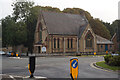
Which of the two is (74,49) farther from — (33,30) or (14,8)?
(14,8)

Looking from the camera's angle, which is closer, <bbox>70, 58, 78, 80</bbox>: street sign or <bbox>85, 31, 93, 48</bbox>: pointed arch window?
<bbox>70, 58, 78, 80</bbox>: street sign

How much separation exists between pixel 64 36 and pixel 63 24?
5112 mm

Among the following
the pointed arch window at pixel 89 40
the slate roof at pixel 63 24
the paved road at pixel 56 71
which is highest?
the slate roof at pixel 63 24

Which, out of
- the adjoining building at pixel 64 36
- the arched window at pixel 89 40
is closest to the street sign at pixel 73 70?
the adjoining building at pixel 64 36

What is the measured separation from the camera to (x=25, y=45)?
55.8 meters

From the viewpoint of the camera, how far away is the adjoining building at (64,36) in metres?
45.4

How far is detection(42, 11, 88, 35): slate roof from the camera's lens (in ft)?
153

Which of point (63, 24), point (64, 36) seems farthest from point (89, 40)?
point (63, 24)

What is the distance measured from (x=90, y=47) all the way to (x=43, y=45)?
15306 mm

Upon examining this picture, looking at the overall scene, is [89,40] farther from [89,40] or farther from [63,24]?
[63,24]

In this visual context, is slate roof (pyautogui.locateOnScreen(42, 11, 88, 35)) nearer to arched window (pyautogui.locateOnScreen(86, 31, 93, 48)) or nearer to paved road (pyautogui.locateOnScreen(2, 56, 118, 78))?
arched window (pyautogui.locateOnScreen(86, 31, 93, 48))

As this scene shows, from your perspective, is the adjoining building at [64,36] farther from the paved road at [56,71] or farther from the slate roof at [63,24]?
the paved road at [56,71]

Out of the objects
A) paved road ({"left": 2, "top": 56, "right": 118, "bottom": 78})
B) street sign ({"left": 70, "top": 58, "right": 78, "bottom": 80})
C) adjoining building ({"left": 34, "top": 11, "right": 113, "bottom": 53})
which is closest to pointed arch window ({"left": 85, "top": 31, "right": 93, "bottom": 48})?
adjoining building ({"left": 34, "top": 11, "right": 113, "bottom": 53})

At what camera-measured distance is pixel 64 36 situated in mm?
46750
